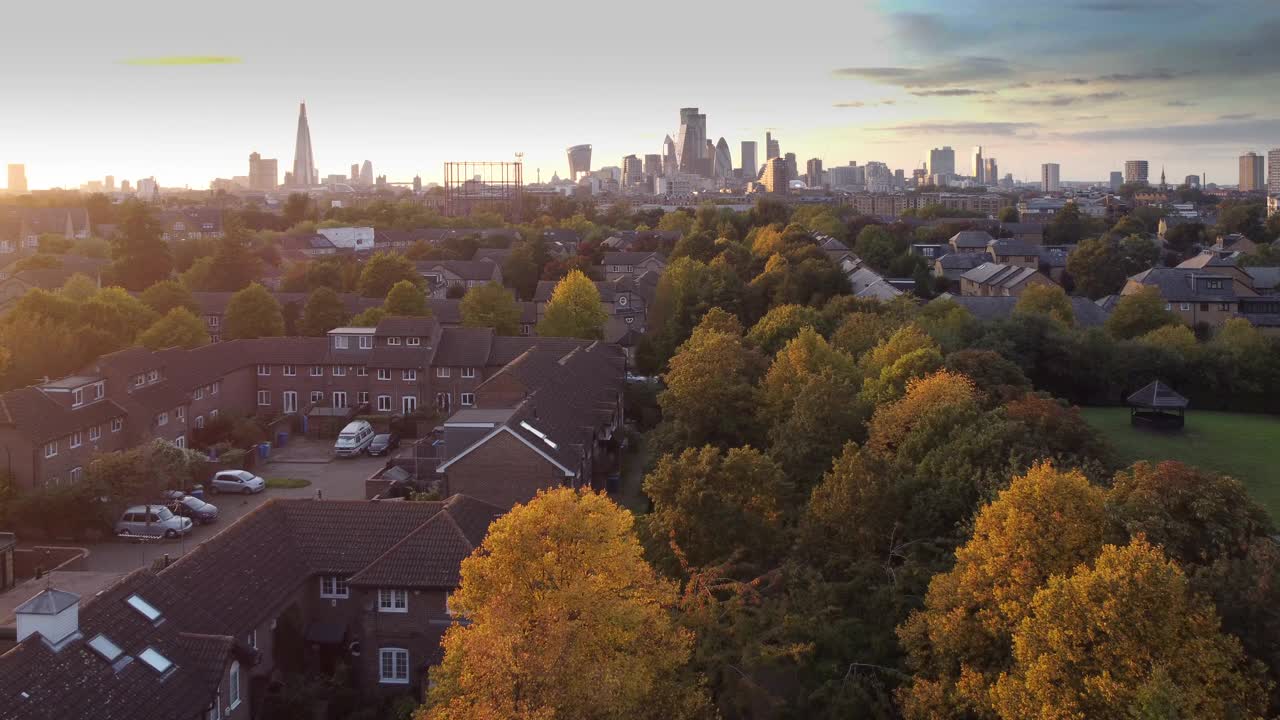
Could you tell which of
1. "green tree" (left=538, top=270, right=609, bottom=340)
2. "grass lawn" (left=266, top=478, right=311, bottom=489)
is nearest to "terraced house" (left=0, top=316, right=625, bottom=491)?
"grass lawn" (left=266, top=478, right=311, bottom=489)

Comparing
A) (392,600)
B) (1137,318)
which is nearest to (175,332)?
(392,600)

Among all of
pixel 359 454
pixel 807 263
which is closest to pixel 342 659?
pixel 359 454

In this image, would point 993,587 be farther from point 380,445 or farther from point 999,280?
point 999,280

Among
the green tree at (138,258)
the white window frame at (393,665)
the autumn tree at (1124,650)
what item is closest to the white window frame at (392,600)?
the white window frame at (393,665)

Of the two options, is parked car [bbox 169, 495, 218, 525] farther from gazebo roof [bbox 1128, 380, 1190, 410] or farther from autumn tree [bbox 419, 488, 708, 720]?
gazebo roof [bbox 1128, 380, 1190, 410]

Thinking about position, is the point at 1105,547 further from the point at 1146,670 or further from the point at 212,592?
the point at 212,592
